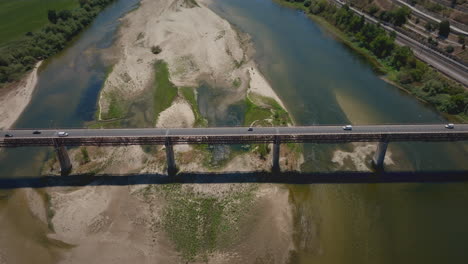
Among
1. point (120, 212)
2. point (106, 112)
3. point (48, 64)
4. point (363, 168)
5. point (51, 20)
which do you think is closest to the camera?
point (120, 212)

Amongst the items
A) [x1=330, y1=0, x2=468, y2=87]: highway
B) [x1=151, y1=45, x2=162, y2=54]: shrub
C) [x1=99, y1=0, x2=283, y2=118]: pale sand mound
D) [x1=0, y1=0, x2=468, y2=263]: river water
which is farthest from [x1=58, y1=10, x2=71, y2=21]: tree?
[x1=330, y1=0, x2=468, y2=87]: highway

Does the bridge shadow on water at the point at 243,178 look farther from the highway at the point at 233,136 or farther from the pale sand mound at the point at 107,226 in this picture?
the highway at the point at 233,136

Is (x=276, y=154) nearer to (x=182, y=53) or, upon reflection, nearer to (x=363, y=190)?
(x=363, y=190)

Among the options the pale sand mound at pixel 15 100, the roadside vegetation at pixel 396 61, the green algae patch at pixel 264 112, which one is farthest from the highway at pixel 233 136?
the roadside vegetation at pixel 396 61

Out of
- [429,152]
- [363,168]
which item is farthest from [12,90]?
[429,152]

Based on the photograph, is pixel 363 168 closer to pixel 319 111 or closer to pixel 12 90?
pixel 319 111

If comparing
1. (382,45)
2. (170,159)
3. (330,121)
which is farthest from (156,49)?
(382,45)
